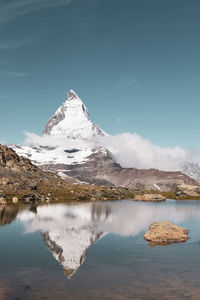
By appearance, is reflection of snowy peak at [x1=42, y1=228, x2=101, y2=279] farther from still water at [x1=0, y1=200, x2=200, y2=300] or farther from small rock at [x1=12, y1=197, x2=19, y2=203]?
small rock at [x1=12, y1=197, x2=19, y2=203]

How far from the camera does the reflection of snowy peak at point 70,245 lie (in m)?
42.9

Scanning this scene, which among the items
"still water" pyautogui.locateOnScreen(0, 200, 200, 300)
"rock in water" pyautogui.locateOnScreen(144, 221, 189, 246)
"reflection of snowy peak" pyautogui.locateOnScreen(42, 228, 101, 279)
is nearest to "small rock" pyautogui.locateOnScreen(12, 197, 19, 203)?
"reflection of snowy peak" pyautogui.locateOnScreen(42, 228, 101, 279)

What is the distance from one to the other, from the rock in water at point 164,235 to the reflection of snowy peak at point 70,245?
40.0 feet

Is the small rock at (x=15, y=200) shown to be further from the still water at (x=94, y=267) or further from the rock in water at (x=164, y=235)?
the rock in water at (x=164, y=235)

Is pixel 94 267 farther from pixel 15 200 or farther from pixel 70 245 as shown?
pixel 15 200

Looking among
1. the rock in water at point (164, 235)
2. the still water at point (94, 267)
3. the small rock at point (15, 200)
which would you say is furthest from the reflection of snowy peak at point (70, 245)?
the small rock at point (15, 200)

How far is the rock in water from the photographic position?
195 feet

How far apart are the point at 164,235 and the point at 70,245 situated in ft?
64.7

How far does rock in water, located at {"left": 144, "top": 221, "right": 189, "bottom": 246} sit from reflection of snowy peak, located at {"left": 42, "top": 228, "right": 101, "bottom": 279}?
12207 millimetres

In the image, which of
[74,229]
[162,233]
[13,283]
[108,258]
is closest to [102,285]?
[13,283]

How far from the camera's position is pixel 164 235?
60.4 meters

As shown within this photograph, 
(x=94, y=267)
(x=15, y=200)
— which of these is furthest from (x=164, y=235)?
(x=15, y=200)

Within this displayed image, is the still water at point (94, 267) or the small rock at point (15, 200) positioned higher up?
the small rock at point (15, 200)

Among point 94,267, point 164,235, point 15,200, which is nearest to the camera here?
point 94,267
